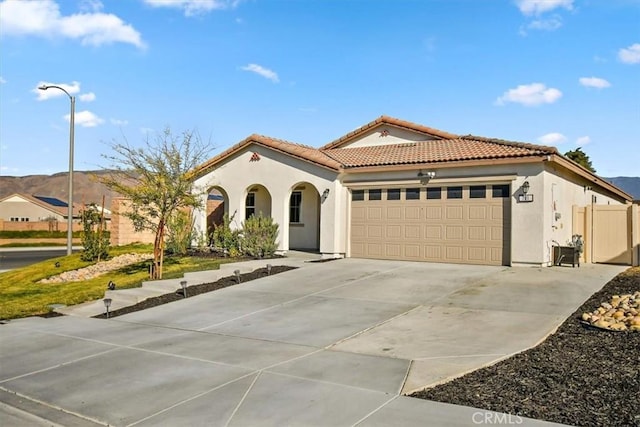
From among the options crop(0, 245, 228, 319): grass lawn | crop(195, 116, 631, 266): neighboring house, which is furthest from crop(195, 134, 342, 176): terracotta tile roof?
crop(0, 245, 228, 319): grass lawn

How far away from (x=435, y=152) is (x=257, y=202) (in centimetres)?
795

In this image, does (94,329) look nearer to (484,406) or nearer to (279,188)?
(484,406)

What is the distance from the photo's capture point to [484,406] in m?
4.84

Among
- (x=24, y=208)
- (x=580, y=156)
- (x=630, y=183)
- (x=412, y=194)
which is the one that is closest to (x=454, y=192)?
(x=412, y=194)

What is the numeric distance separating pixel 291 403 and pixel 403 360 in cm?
193

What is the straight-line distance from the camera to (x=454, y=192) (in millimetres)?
15234

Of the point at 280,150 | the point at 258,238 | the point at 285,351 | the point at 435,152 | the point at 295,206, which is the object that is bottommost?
the point at 285,351

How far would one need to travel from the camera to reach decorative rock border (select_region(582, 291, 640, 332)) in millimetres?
7418

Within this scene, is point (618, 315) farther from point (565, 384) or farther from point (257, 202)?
point (257, 202)

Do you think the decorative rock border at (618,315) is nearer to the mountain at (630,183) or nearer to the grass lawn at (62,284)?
the grass lawn at (62,284)

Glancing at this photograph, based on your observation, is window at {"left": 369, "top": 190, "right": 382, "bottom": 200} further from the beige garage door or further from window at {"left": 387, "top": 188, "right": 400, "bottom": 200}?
window at {"left": 387, "top": 188, "right": 400, "bottom": 200}

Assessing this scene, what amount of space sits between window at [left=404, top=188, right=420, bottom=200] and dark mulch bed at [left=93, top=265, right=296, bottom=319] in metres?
4.46

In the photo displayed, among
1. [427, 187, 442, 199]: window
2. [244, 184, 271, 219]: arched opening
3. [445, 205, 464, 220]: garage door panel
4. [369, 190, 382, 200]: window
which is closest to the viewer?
[445, 205, 464, 220]: garage door panel

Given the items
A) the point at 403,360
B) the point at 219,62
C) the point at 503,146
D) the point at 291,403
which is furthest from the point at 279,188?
the point at 291,403
